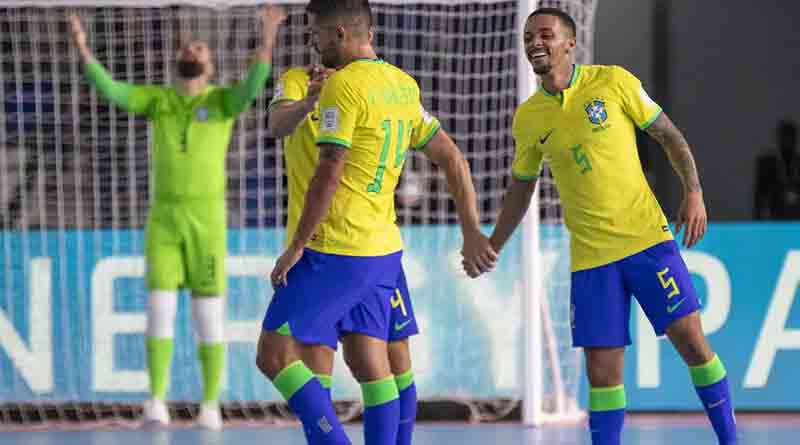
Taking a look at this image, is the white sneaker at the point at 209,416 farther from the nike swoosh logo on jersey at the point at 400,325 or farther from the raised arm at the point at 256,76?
the nike swoosh logo on jersey at the point at 400,325

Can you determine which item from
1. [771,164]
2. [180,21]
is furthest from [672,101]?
[180,21]

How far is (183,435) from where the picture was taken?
6625 mm

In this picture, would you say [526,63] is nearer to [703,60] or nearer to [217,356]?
[217,356]

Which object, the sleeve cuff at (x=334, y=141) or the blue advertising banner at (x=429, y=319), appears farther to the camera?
the blue advertising banner at (x=429, y=319)

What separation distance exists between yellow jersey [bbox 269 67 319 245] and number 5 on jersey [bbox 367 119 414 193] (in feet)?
1.22

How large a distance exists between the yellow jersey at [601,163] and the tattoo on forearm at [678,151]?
40 mm

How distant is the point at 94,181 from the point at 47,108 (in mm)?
451

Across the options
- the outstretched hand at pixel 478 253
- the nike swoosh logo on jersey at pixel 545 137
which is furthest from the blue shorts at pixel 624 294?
the nike swoosh logo on jersey at pixel 545 137

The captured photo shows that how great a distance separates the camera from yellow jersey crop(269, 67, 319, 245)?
4648mm

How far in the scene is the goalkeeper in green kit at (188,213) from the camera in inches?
265

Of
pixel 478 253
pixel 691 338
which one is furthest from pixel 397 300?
pixel 691 338

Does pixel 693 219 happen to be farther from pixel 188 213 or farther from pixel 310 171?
pixel 188 213

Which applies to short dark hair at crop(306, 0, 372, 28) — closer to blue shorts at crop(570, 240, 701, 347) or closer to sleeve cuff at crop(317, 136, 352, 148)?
sleeve cuff at crop(317, 136, 352, 148)

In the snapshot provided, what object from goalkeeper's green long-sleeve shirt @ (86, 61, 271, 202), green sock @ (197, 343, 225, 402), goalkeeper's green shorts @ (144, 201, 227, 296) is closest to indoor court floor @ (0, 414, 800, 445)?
green sock @ (197, 343, 225, 402)
